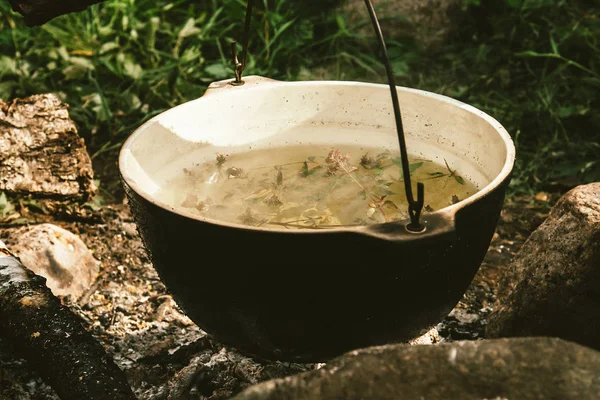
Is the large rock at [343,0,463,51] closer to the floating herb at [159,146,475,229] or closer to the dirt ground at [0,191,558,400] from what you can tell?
the dirt ground at [0,191,558,400]

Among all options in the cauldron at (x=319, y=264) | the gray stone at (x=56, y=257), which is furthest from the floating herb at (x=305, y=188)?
the gray stone at (x=56, y=257)

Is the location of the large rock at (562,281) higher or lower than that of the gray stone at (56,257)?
higher

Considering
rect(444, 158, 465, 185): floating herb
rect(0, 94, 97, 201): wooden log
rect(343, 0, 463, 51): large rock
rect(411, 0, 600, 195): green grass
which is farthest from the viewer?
rect(343, 0, 463, 51): large rock

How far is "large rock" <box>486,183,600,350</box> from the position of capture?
218 cm

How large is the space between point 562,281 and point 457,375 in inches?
44.9

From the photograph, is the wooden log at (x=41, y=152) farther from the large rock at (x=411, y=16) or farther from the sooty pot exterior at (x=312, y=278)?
the large rock at (x=411, y=16)

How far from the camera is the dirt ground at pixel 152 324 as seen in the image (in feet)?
7.71

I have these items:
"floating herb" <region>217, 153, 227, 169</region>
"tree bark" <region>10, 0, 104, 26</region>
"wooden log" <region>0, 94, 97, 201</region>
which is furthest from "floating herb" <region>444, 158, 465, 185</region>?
"wooden log" <region>0, 94, 97, 201</region>

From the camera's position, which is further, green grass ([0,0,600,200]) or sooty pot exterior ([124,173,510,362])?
green grass ([0,0,600,200])

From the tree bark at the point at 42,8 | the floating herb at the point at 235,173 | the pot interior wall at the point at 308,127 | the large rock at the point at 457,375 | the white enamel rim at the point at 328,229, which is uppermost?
the tree bark at the point at 42,8

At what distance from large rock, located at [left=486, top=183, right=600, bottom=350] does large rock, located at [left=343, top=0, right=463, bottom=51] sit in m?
2.98

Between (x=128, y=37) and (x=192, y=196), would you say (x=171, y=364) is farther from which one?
(x=128, y=37)

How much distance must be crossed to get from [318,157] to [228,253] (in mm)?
962

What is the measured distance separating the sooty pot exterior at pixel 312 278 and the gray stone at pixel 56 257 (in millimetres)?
1367
